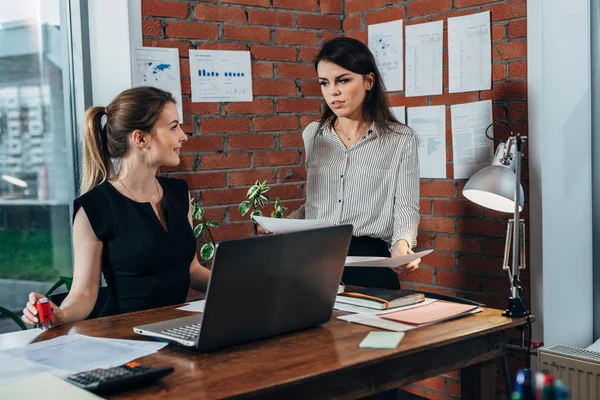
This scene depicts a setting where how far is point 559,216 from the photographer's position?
9.29ft

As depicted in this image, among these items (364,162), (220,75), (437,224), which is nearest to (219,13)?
(220,75)

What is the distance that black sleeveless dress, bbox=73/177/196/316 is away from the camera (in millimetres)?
2287

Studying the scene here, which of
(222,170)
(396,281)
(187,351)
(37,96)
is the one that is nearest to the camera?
(187,351)

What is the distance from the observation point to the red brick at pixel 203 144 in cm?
320

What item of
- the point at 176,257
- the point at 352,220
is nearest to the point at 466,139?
the point at 352,220

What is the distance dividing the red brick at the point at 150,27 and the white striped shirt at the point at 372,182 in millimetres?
843

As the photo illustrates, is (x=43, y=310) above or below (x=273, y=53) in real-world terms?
below

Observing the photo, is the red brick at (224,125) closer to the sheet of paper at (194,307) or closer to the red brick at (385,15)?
the red brick at (385,15)

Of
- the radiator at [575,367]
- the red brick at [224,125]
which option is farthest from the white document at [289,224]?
the red brick at [224,125]

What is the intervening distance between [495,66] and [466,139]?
32 centimetres

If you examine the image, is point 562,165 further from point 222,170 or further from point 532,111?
point 222,170

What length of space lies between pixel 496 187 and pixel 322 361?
119 centimetres

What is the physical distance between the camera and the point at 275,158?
349 cm

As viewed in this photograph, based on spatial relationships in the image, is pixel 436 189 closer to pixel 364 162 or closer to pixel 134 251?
pixel 364 162
